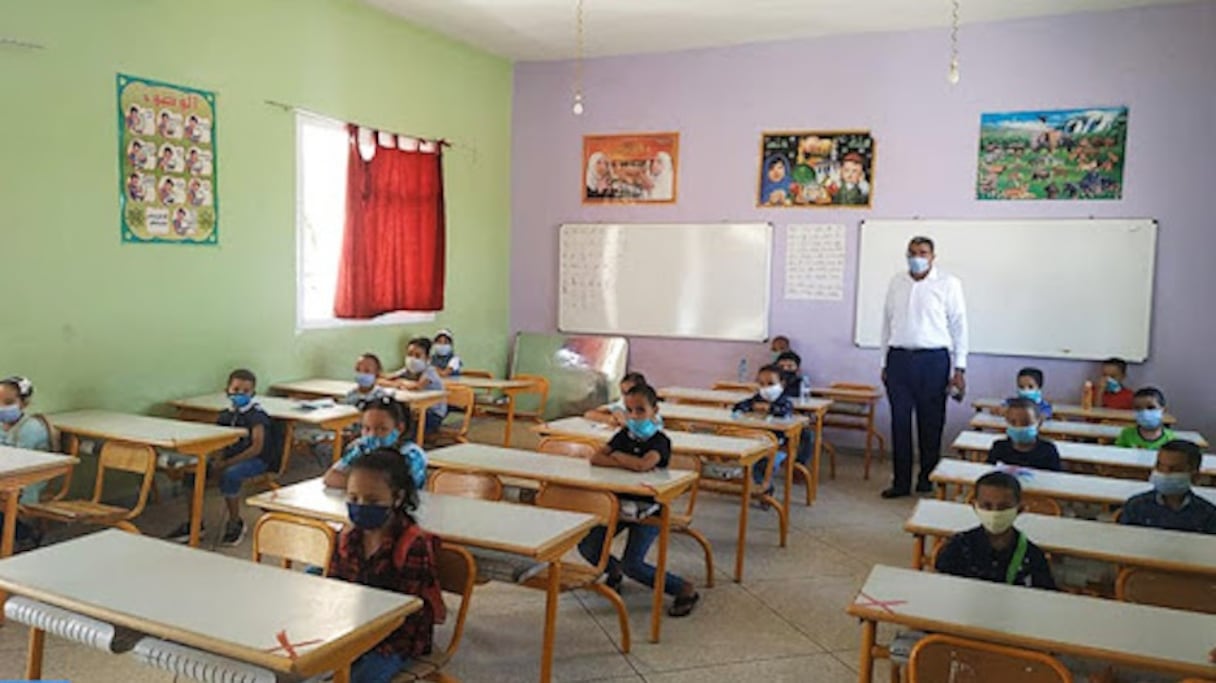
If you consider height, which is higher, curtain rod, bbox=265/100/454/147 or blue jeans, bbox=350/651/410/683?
curtain rod, bbox=265/100/454/147

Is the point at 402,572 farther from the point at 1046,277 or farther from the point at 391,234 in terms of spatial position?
the point at 1046,277

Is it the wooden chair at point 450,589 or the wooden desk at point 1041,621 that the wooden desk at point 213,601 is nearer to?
the wooden chair at point 450,589

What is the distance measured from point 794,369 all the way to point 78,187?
4689 millimetres

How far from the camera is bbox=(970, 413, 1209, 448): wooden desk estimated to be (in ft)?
18.0

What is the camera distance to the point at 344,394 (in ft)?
19.4

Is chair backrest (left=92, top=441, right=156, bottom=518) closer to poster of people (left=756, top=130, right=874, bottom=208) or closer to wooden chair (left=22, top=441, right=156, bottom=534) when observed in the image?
wooden chair (left=22, top=441, right=156, bottom=534)

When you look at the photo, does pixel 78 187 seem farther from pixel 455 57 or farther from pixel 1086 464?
pixel 1086 464

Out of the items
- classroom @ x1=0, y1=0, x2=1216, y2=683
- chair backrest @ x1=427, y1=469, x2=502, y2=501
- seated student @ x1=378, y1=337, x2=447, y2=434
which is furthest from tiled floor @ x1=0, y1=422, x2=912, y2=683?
seated student @ x1=378, y1=337, x2=447, y2=434

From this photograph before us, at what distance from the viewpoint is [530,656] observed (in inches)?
135

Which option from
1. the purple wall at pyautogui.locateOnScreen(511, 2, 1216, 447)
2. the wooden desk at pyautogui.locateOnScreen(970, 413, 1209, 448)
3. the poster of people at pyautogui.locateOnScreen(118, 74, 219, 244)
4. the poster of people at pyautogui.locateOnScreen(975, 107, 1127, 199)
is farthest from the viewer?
the poster of people at pyautogui.locateOnScreen(975, 107, 1127, 199)

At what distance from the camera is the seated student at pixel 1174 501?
132 inches

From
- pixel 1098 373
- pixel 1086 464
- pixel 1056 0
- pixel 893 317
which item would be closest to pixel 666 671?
pixel 1086 464

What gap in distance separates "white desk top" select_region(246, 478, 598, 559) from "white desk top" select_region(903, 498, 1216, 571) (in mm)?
1182

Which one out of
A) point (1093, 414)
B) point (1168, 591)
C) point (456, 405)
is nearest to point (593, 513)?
point (1168, 591)
